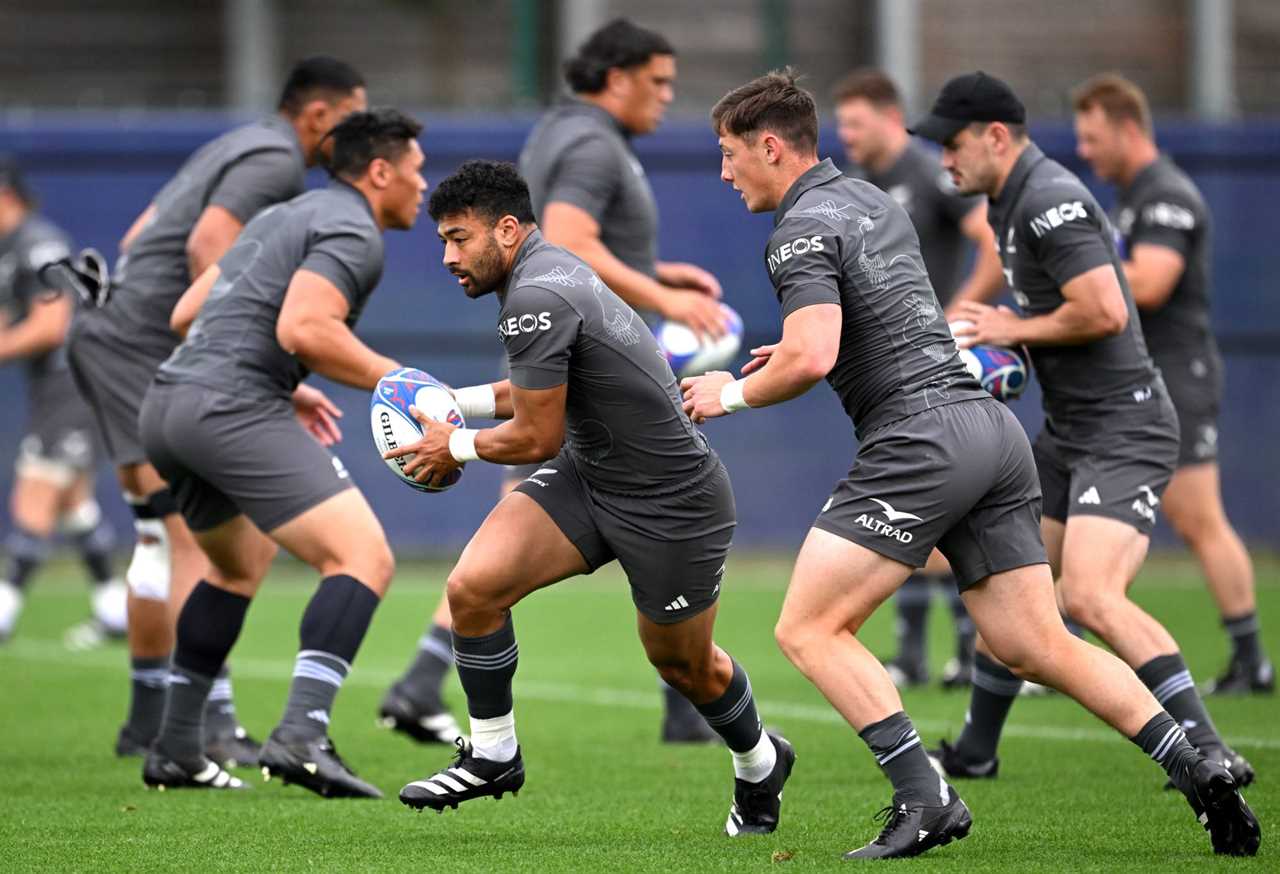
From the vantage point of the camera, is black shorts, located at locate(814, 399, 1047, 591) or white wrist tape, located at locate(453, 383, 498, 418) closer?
black shorts, located at locate(814, 399, 1047, 591)

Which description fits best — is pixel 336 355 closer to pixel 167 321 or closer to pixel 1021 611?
pixel 167 321

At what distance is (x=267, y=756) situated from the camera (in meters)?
6.30

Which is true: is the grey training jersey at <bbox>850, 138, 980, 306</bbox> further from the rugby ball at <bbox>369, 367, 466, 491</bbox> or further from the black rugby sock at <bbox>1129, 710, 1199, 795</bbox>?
the black rugby sock at <bbox>1129, 710, 1199, 795</bbox>

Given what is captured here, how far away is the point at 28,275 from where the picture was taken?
1209cm

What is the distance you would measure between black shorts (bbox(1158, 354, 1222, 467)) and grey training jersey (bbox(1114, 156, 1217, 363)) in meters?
0.04

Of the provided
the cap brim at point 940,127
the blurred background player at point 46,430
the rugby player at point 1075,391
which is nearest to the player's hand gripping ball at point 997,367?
the rugby player at point 1075,391

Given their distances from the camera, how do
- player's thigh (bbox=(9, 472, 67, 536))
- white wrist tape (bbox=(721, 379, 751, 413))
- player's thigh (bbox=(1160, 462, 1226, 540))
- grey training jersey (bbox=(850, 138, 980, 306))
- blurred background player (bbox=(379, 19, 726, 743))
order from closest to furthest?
white wrist tape (bbox=(721, 379, 751, 413)) → blurred background player (bbox=(379, 19, 726, 743)) → player's thigh (bbox=(1160, 462, 1226, 540)) → grey training jersey (bbox=(850, 138, 980, 306)) → player's thigh (bbox=(9, 472, 67, 536))

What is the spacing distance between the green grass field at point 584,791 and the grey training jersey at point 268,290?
4.78 ft

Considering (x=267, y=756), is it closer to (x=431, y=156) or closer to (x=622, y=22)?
(x=622, y=22)

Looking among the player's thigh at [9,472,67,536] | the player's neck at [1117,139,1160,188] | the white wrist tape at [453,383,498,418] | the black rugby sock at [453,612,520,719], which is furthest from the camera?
the player's thigh at [9,472,67,536]

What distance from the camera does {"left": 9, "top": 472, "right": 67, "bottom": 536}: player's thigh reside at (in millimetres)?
11922

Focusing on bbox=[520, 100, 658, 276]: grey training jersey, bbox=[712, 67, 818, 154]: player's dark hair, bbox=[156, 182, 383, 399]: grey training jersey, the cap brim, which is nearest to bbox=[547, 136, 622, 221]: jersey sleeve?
bbox=[520, 100, 658, 276]: grey training jersey

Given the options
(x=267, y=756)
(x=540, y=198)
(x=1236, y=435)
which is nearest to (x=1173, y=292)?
(x=540, y=198)

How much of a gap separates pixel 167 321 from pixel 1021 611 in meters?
3.85
